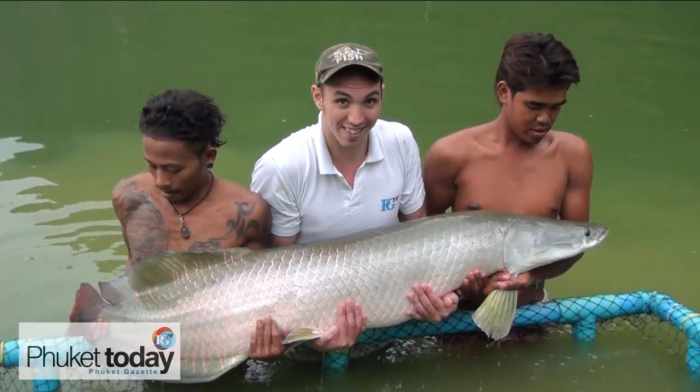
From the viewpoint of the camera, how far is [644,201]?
5562 millimetres

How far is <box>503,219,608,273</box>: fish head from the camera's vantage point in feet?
10.3

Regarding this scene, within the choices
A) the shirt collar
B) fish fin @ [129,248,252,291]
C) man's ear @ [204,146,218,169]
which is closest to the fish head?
the shirt collar

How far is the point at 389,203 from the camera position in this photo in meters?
3.36

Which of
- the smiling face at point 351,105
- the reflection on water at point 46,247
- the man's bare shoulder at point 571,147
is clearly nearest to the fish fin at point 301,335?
the smiling face at point 351,105

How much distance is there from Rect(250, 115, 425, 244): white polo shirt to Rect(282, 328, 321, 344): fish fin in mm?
498

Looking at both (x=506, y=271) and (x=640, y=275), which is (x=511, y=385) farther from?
(x=640, y=275)

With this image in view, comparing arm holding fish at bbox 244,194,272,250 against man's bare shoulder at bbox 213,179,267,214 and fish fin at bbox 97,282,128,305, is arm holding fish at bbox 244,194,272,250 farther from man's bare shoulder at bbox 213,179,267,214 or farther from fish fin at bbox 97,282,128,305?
fish fin at bbox 97,282,128,305

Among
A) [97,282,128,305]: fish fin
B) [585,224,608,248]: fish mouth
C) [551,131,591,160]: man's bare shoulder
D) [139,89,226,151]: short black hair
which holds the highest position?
[139,89,226,151]: short black hair

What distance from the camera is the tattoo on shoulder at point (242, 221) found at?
316 centimetres

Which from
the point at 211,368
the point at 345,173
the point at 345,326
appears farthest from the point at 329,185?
the point at 211,368

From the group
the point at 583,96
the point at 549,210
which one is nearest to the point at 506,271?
the point at 549,210

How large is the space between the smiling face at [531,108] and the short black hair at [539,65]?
3 centimetres

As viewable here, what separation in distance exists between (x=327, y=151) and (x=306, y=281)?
2.03 feet

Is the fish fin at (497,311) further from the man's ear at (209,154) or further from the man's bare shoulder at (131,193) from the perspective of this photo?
the man's bare shoulder at (131,193)
